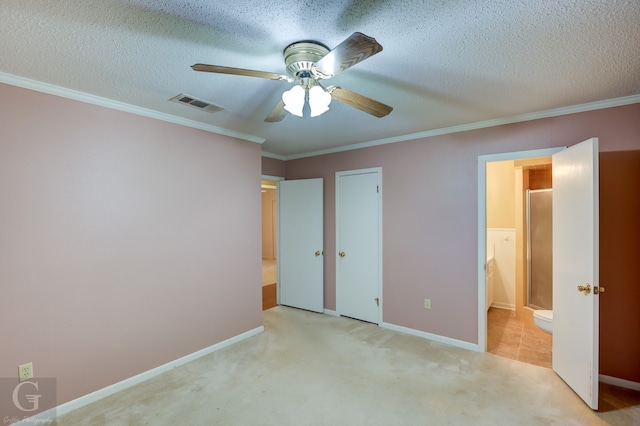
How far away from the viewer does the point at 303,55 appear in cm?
164

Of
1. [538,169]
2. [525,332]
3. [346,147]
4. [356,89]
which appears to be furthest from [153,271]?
[538,169]

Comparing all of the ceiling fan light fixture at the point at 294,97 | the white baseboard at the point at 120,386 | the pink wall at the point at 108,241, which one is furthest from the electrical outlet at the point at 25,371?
the ceiling fan light fixture at the point at 294,97

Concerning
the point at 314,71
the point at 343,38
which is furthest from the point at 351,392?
the point at 343,38

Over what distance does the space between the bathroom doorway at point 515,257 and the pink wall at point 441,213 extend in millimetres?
606

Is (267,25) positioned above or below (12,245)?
above

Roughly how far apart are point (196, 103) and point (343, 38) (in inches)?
58.0

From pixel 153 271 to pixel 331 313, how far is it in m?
2.44

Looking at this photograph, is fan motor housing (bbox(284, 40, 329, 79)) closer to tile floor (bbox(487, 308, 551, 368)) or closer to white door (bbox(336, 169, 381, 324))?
white door (bbox(336, 169, 381, 324))

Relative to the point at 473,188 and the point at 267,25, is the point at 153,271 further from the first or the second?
the point at 473,188

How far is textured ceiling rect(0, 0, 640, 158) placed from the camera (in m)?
1.37

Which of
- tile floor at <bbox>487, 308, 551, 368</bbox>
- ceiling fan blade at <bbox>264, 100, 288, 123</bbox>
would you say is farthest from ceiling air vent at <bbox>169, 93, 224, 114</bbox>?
tile floor at <bbox>487, 308, 551, 368</bbox>

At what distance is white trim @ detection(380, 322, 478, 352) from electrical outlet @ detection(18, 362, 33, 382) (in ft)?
10.7

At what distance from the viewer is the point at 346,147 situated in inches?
160

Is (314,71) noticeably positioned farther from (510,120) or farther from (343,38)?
(510,120)
